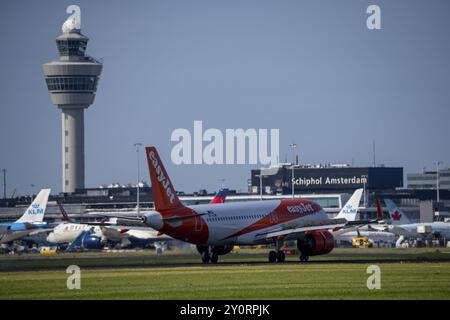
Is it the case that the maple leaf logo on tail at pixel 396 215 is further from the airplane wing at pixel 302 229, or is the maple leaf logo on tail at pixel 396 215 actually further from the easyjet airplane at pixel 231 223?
the airplane wing at pixel 302 229

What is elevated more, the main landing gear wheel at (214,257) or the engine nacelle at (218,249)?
the engine nacelle at (218,249)

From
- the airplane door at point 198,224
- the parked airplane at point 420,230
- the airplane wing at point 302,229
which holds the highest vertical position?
the airplane door at point 198,224

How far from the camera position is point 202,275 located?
6856 centimetres

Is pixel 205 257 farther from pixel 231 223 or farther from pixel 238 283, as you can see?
pixel 238 283

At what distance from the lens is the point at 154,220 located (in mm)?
84938

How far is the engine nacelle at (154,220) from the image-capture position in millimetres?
84750

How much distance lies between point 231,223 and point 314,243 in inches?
280

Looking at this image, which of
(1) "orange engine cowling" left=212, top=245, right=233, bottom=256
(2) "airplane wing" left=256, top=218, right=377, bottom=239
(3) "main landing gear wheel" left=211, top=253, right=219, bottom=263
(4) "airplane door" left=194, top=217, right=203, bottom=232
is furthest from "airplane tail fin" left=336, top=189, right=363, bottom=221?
(4) "airplane door" left=194, top=217, right=203, bottom=232

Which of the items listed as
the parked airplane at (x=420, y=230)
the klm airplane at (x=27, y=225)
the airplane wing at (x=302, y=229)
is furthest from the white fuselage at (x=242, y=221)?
the parked airplane at (x=420, y=230)

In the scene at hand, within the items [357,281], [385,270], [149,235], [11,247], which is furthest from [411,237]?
[357,281]

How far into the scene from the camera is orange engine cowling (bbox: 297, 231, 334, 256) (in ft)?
301

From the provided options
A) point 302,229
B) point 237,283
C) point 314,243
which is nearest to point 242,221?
point 302,229

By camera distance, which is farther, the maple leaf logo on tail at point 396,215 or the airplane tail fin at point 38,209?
the maple leaf logo on tail at point 396,215

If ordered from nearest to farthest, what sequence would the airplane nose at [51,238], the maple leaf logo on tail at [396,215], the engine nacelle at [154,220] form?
the engine nacelle at [154,220], the maple leaf logo on tail at [396,215], the airplane nose at [51,238]
